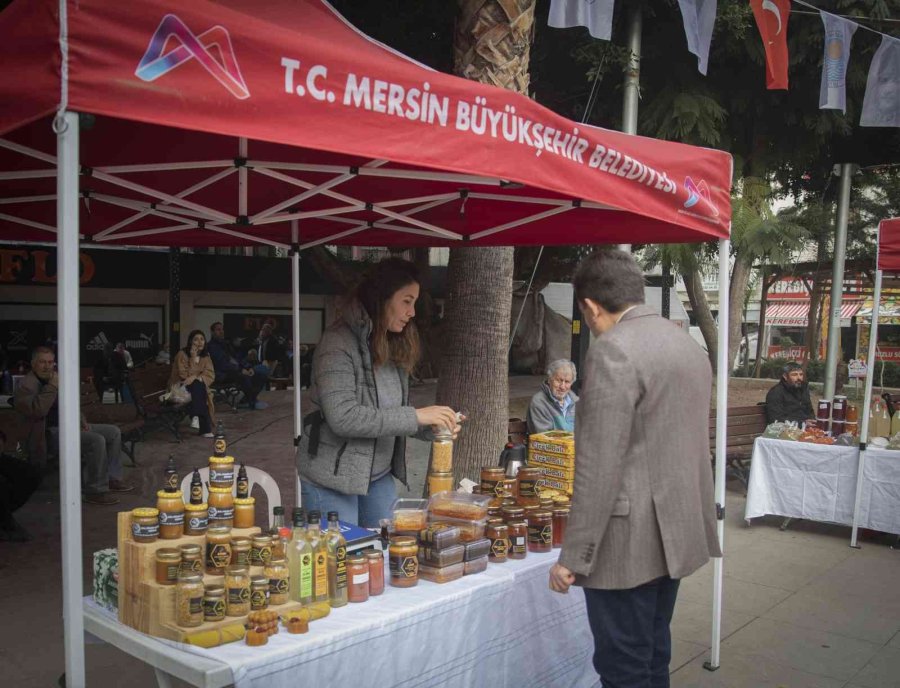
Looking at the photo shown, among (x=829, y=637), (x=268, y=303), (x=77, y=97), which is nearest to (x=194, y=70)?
(x=77, y=97)

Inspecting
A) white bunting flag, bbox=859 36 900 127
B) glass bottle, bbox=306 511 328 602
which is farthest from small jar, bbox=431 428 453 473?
white bunting flag, bbox=859 36 900 127

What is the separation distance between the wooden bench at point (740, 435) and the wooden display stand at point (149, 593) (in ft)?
22.8

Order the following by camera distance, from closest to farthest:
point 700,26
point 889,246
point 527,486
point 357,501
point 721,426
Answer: point 527,486 < point 357,501 < point 721,426 < point 889,246 < point 700,26

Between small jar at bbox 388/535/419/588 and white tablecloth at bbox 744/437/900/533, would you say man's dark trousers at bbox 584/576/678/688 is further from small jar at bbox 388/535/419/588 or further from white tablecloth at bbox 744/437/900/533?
white tablecloth at bbox 744/437/900/533

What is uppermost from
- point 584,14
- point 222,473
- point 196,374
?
point 584,14

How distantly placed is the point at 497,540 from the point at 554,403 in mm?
2705

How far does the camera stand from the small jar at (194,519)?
254cm

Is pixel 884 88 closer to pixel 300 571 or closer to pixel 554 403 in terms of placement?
pixel 554 403

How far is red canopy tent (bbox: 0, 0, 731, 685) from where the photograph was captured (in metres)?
1.95

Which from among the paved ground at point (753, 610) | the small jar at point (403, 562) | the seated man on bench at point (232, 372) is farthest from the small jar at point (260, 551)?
the seated man on bench at point (232, 372)

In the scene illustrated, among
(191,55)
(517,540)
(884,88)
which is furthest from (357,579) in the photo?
(884,88)

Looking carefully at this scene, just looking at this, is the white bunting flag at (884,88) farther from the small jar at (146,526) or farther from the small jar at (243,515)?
the small jar at (146,526)

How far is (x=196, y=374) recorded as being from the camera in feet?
36.4

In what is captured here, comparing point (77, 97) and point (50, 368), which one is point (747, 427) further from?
point (77, 97)
